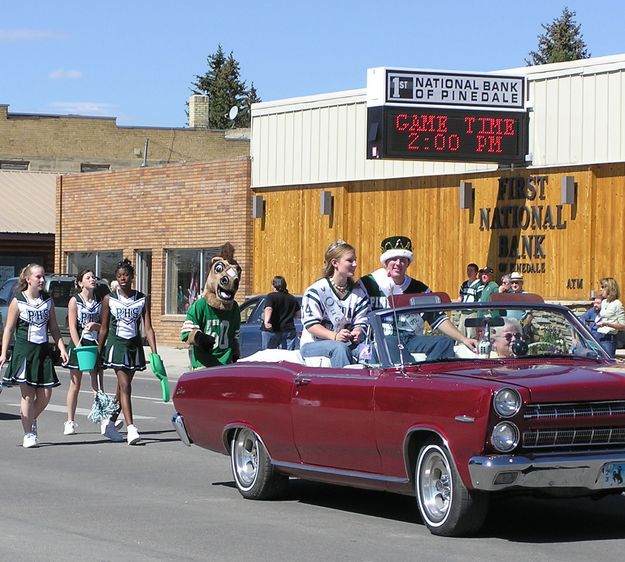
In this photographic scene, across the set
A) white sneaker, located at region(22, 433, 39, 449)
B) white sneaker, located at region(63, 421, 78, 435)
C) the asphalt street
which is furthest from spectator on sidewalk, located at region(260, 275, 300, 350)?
the asphalt street

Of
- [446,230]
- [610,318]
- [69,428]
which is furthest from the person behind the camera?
[446,230]

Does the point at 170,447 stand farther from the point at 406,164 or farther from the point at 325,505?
the point at 406,164

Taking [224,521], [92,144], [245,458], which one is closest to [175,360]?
[245,458]

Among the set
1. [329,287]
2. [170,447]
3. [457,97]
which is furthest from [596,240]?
[329,287]

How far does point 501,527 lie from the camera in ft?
30.2

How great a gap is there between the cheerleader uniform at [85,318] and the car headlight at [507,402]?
8.40 meters

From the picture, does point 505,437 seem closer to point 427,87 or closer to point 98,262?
point 427,87

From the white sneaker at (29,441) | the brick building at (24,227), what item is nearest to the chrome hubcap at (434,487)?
the white sneaker at (29,441)

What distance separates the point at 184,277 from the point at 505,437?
28.2 meters

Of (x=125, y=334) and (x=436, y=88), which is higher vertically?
(x=436, y=88)

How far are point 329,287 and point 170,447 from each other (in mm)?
4231

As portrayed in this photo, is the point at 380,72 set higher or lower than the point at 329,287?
higher

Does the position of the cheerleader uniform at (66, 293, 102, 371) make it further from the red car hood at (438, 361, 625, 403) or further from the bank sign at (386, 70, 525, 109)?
the bank sign at (386, 70, 525, 109)

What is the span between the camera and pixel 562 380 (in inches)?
332
